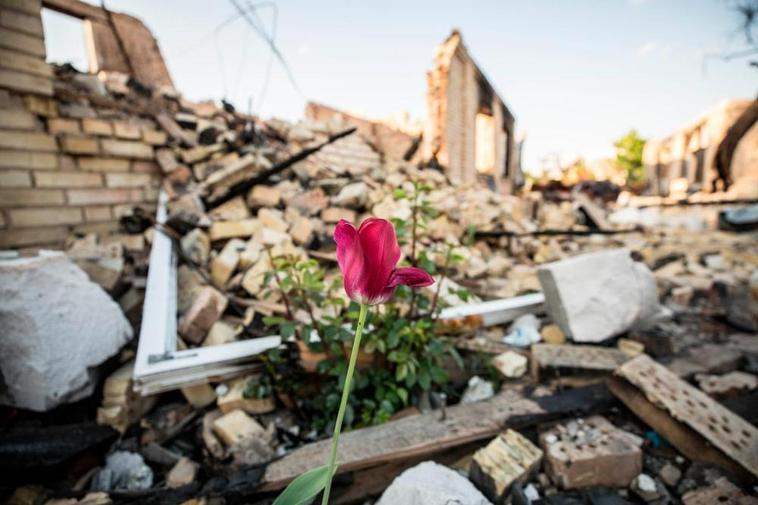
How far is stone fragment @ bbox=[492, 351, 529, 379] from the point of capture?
6.38 feet

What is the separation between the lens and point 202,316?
6.58 ft

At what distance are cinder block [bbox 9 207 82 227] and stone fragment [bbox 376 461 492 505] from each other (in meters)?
3.27

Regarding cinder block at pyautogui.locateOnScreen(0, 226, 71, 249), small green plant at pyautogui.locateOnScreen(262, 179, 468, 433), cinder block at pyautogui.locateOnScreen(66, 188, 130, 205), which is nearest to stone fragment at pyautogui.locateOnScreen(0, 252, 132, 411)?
small green plant at pyautogui.locateOnScreen(262, 179, 468, 433)

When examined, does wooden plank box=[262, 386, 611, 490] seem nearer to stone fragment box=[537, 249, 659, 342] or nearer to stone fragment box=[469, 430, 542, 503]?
stone fragment box=[469, 430, 542, 503]

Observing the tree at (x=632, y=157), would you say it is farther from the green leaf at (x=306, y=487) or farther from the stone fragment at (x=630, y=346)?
the green leaf at (x=306, y=487)

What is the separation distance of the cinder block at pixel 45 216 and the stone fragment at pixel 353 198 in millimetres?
2265

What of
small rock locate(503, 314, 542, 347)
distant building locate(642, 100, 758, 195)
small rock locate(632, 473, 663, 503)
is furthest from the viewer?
distant building locate(642, 100, 758, 195)

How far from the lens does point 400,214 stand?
3543 mm

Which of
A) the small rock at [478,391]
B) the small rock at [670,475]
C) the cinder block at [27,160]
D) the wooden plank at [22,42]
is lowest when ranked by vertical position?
the small rock at [670,475]

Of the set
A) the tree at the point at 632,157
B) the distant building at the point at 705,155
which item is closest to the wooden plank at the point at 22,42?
the distant building at the point at 705,155

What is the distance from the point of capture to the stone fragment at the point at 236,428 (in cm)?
157

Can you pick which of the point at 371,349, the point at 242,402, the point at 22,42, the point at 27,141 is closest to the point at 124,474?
the point at 242,402

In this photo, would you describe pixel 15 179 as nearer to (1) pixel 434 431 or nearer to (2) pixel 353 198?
(2) pixel 353 198

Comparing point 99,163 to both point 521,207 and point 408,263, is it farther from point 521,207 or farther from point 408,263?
point 521,207
